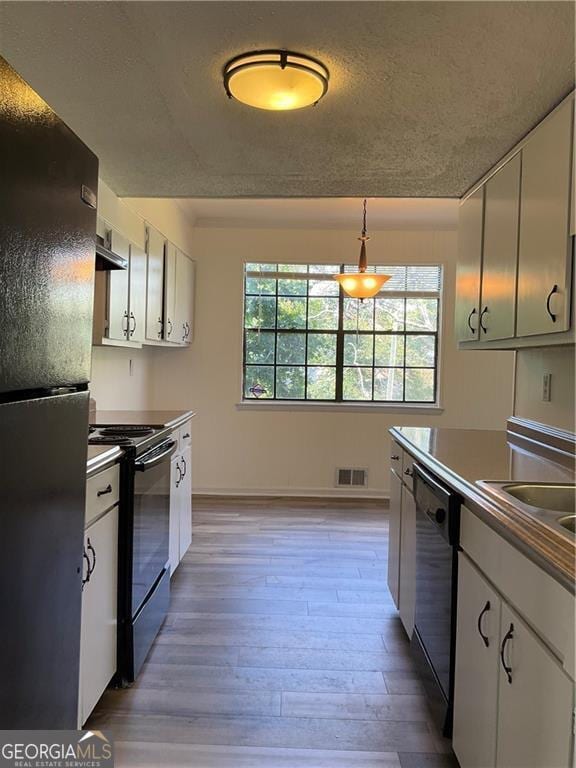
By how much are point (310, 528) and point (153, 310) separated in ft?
6.98

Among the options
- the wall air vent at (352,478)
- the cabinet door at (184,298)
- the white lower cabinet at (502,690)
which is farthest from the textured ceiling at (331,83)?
the wall air vent at (352,478)

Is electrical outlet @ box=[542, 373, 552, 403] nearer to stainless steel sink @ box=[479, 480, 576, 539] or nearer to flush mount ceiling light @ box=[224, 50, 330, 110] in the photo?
stainless steel sink @ box=[479, 480, 576, 539]

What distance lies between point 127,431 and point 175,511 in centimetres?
71

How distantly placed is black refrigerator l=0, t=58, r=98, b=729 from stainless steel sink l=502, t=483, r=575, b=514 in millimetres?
1314

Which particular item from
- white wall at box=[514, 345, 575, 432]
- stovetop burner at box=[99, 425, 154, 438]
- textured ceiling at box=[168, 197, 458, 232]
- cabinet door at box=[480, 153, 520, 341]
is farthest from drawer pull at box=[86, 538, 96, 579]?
textured ceiling at box=[168, 197, 458, 232]

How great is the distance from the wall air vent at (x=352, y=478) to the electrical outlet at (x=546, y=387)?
277 cm

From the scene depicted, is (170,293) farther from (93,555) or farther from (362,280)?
(93,555)

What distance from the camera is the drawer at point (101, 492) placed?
1726mm

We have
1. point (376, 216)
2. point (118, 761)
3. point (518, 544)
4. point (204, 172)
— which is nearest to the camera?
point (518, 544)

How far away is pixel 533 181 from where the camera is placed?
80.2 inches

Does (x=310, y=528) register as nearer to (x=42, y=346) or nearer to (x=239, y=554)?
(x=239, y=554)

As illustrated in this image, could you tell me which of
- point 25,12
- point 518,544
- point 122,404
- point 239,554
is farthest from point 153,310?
point 518,544

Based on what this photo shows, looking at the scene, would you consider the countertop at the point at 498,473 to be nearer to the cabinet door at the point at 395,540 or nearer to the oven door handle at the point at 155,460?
the cabinet door at the point at 395,540

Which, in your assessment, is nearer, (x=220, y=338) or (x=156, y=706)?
(x=156, y=706)
